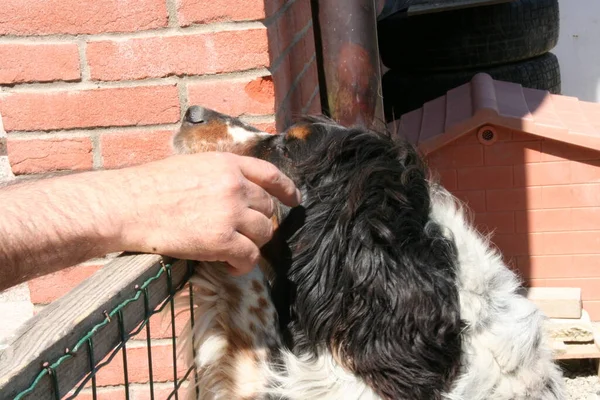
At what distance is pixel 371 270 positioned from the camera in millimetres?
1906

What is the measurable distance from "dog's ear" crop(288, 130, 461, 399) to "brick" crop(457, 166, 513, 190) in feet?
7.68

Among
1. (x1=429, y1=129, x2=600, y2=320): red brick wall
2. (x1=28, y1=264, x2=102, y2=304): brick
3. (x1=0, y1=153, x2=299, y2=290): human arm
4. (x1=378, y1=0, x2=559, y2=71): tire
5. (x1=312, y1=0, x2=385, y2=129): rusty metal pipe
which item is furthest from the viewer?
(x1=378, y1=0, x2=559, y2=71): tire

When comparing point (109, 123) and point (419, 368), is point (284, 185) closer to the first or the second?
point (419, 368)

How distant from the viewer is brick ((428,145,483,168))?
171 inches

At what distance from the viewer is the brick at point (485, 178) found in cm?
434

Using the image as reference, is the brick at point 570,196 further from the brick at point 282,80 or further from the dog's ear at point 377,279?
the dog's ear at point 377,279

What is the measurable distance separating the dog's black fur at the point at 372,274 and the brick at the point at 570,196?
94.3 inches

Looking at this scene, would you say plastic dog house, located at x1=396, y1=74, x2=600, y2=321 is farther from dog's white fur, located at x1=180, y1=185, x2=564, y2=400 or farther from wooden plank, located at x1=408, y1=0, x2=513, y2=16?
dog's white fur, located at x1=180, y1=185, x2=564, y2=400

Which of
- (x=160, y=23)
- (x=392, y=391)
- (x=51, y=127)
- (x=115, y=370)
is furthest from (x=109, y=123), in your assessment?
(x=392, y=391)

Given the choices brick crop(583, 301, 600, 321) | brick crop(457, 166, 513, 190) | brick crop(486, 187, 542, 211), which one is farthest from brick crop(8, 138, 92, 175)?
brick crop(583, 301, 600, 321)

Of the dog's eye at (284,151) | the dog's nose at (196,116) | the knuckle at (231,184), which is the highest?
the knuckle at (231,184)

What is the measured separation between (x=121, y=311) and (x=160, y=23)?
1.40 meters

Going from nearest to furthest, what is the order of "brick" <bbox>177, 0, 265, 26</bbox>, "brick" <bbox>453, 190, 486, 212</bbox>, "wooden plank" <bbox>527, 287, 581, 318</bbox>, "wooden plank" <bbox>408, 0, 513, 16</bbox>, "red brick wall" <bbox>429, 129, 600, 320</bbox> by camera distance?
"brick" <bbox>177, 0, 265, 26</bbox>
"wooden plank" <bbox>527, 287, 581, 318</bbox>
"red brick wall" <bbox>429, 129, 600, 320</bbox>
"brick" <bbox>453, 190, 486, 212</bbox>
"wooden plank" <bbox>408, 0, 513, 16</bbox>

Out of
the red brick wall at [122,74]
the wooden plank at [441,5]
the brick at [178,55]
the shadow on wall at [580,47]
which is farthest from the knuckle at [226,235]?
the shadow on wall at [580,47]
